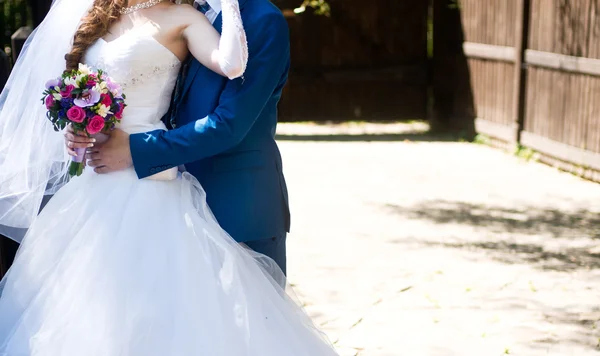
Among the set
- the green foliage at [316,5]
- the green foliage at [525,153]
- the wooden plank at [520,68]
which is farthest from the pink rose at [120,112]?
the wooden plank at [520,68]

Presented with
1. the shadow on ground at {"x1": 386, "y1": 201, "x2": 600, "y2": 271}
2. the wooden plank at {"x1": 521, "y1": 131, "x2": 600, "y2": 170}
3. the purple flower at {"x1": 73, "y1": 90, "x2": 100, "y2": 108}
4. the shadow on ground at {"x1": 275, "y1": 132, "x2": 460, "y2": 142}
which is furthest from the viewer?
the shadow on ground at {"x1": 275, "y1": 132, "x2": 460, "y2": 142}

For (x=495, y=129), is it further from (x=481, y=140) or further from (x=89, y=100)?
(x=89, y=100)

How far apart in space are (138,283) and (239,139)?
1.74 ft

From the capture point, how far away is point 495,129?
456 inches

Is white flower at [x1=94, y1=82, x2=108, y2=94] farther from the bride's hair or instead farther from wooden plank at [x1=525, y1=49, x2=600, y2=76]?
wooden plank at [x1=525, y1=49, x2=600, y2=76]

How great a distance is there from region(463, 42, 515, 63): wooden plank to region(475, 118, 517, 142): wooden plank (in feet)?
2.68

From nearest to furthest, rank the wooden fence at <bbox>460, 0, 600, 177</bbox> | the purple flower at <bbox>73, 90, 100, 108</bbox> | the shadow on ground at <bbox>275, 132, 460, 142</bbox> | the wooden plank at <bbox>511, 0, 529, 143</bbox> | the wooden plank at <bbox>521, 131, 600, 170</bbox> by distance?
the purple flower at <bbox>73, 90, 100, 108</bbox>, the wooden plank at <bbox>521, 131, 600, 170</bbox>, the wooden fence at <bbox>460, 0, 600, 177</bbox>, the wooden plank at <bbox>511, 0, 529, 143</bbox>, the shadow on ground at <bbox>275, 132, 460, 142</bbox>

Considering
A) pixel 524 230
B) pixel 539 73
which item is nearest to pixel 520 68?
pixel 539 73

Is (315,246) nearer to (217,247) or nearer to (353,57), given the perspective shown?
(217,247)

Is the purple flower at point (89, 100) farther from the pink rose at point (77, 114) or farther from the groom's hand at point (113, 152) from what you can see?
the groom's hand at point (113, 152)

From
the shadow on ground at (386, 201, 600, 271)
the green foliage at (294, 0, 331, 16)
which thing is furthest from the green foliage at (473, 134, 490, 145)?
the shadow on ground at (386, 201, 600, 271)

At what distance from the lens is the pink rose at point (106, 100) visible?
2715 mm

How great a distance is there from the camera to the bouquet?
2.71 meters

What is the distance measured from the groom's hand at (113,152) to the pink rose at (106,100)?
0.46 feet
